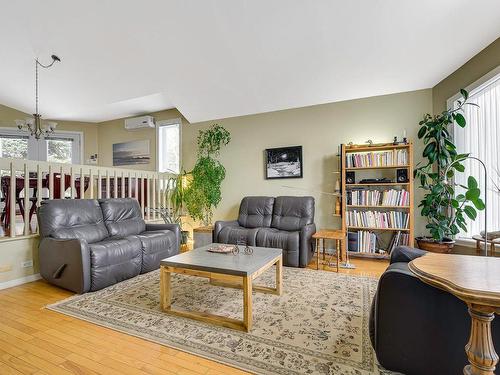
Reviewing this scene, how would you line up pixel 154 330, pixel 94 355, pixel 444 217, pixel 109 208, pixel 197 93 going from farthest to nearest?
pixel 197 93
pixel 109 208
pixel 444 217
pixel 154 330
pixel 94 355

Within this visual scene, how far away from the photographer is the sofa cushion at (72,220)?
9.54 feet

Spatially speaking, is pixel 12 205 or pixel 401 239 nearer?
pixel 12 205

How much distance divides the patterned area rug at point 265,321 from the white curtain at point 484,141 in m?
1.57

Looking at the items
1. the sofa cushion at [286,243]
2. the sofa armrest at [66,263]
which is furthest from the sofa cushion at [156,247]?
the sofa cushion at [286,243]

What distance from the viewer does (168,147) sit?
6.08 meters

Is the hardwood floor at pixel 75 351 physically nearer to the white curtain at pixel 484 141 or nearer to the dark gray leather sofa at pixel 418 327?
the dark gray leather sofa at pixel 418 327

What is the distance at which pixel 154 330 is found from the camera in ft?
6.43

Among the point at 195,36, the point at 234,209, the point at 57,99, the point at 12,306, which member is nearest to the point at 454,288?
the point at 12,306

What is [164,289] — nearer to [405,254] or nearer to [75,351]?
[75,351]

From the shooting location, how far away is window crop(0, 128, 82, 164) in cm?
596

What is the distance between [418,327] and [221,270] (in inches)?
51.2

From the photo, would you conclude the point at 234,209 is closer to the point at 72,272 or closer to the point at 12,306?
the point at 72,272

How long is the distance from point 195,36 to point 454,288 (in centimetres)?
370

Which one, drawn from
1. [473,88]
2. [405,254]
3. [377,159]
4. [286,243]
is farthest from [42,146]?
[473,88]
